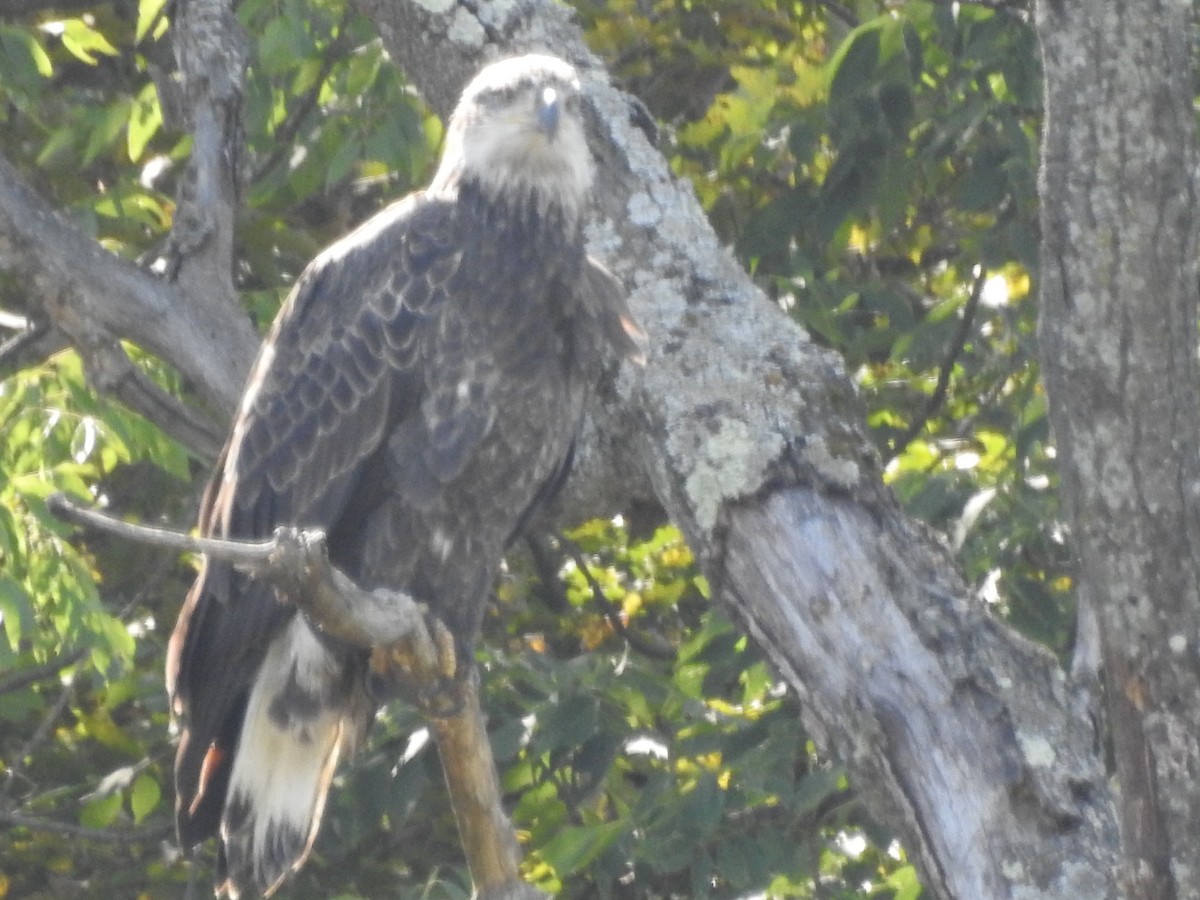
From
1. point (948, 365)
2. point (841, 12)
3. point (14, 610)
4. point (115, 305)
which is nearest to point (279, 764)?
point (14, 610)

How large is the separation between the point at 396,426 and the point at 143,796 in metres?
1.50

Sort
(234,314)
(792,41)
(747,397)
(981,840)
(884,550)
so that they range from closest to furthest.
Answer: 1. (981,840)
2. (884,550)
3. (747,397)
4. (234,314)
5. (792,41)

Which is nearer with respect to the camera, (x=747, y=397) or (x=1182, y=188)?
(x=1182, y=188)

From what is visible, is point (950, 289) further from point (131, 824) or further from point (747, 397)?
point (131, 824)

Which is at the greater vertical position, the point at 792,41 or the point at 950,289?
the point at 792,41

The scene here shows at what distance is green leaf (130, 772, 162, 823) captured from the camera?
443 centimetres

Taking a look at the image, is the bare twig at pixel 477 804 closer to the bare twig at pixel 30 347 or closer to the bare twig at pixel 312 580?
the bare twig at pixel 312 580

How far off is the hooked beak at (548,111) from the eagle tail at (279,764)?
3.51ft

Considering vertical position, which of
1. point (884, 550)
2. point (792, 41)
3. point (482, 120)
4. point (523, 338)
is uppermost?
point (792, 41)

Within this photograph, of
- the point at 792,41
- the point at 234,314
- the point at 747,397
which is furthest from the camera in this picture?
the point at 792,41

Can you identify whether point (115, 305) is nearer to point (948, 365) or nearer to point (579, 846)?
point (579, 846)

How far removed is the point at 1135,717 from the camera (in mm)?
2268

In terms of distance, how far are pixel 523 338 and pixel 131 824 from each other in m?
2.36

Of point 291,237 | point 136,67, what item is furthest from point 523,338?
point 136,67
